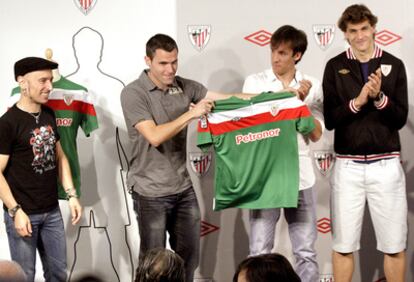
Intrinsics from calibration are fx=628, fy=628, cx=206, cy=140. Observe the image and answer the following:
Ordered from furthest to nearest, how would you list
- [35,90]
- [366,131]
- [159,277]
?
[366,131] → [35,90] → [159,277]

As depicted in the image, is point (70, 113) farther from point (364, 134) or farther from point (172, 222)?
point (364, 134)

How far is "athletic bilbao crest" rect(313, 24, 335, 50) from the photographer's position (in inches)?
170

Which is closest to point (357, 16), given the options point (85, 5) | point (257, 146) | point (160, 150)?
point (257, 146)

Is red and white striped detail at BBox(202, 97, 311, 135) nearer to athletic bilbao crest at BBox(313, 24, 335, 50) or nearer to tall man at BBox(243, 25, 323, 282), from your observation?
tall man at BBox(243, 25, 323, 282)

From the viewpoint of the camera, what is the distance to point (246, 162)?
11.1 feet

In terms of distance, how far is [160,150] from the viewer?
342cm

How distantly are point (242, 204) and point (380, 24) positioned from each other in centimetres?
178

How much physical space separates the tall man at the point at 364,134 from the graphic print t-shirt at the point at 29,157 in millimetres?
1572

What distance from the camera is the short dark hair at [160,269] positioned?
207cm

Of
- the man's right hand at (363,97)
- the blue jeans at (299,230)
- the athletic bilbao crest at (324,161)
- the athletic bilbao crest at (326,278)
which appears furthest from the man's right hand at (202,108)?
the athletic bilbao crest at (326,278)

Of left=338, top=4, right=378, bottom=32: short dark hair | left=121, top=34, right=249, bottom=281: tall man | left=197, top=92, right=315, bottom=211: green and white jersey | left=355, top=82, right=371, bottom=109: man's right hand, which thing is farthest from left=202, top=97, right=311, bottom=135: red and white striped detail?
left=338, top=4, right=378, bottom=32: short dark hair

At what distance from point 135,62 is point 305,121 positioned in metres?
1.45

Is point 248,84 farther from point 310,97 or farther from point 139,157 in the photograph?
point 139,157

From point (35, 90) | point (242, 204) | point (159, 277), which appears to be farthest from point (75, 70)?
point (159, 277)
